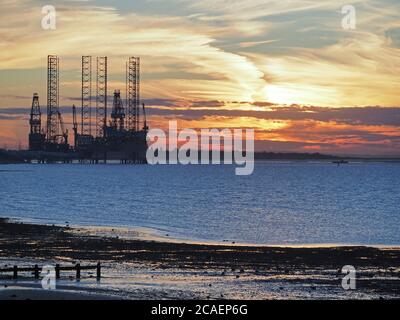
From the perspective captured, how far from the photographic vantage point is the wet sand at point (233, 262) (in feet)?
106

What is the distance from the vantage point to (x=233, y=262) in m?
41.6

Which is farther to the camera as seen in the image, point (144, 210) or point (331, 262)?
point (144, 210)

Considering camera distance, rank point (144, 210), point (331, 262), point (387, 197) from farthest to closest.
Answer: point (387, 197) → point (144, 210) → point (331, 262)

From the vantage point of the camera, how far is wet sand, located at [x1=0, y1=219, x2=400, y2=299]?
32.3 m

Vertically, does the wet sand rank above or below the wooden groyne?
below

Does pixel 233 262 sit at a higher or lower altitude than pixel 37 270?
lower

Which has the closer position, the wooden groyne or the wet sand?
the wet sand

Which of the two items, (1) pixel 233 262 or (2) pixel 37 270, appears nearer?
(2) pixel 37 270

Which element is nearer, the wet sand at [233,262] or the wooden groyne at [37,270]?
the wet sand at [233,262]

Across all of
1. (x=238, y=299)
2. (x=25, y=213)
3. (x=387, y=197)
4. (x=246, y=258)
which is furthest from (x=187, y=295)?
(x=387, y=197)

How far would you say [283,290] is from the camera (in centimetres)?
3241

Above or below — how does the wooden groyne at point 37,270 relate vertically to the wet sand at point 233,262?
above
